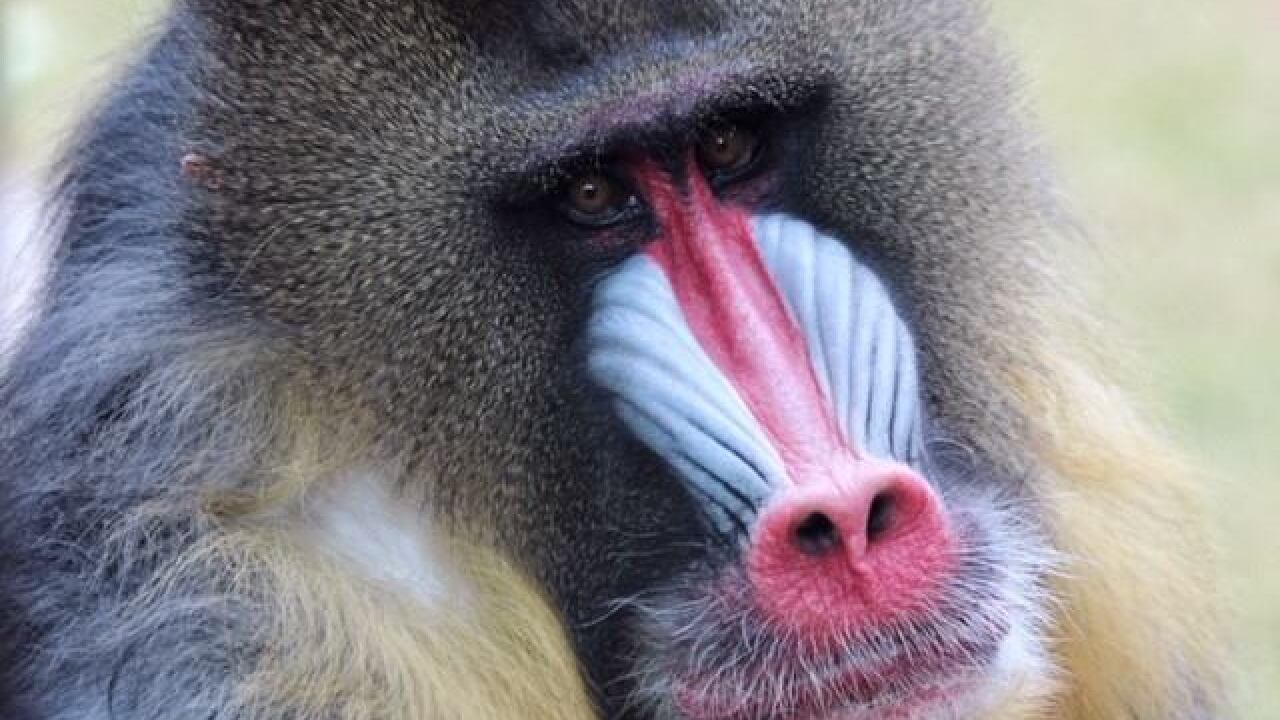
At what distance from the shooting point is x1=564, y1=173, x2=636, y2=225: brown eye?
3.42 meters

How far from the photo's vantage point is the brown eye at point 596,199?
135 inches

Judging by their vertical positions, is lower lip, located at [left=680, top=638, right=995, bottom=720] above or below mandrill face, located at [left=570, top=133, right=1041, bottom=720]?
below

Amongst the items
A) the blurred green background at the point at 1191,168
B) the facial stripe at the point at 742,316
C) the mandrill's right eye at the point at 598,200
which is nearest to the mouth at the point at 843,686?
the facial stripe at the point at 742,316

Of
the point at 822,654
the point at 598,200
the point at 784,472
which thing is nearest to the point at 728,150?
the point at 598,200

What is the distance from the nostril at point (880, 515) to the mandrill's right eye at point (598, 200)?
21.0 inches

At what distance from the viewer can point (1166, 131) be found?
8.46m

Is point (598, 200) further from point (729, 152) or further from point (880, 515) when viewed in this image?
point (880, 515)

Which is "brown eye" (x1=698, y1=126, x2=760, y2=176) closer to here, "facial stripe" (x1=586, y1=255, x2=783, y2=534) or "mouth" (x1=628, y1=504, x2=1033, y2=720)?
"facial stripe" (x1=586, y1=255, x2=783, y2=534)

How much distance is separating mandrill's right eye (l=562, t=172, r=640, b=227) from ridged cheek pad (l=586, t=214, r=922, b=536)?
65 millimetres

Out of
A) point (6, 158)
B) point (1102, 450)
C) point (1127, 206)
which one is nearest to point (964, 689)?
point (1102, 450)

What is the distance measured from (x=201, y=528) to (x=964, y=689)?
3.20 feet

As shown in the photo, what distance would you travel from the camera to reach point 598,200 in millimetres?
3434

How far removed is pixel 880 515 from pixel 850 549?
6 centimetres

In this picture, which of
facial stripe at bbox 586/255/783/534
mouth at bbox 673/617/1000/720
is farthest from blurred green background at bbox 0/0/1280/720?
facial stripe at bbox 586/255/783/534
